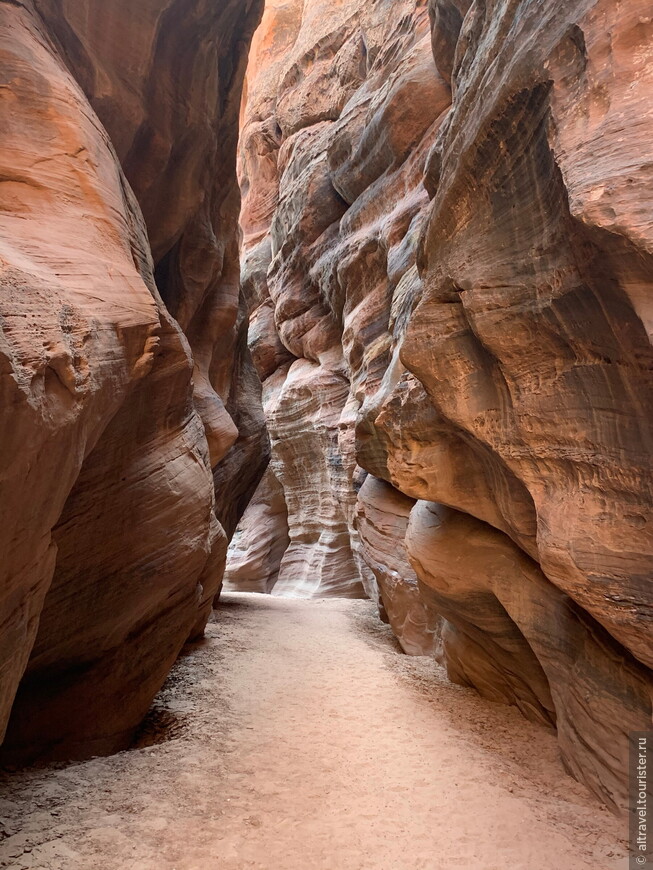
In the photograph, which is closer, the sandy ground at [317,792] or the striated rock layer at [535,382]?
the striated rock layer at [535,382]

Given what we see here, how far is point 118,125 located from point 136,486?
555 centimetres

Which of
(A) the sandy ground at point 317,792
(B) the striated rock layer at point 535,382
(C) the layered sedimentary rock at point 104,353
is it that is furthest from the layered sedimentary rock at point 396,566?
(C) the layered sedimentary rock at point 104,353

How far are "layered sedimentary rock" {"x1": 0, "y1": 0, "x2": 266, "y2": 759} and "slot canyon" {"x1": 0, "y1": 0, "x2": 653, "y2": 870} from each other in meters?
0.03

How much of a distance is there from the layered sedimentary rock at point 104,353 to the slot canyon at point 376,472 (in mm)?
33

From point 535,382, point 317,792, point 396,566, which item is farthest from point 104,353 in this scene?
point 396,566

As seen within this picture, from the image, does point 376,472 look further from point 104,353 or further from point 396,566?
Result: point 104,353

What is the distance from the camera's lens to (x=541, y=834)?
11.6 ft

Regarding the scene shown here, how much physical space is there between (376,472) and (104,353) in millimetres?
6734

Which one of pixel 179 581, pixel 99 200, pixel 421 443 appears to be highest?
pixel 99 200

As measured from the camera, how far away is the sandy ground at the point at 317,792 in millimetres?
3326

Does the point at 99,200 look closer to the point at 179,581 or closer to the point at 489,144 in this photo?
the point at 489,144

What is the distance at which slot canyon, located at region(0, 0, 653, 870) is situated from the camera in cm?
315

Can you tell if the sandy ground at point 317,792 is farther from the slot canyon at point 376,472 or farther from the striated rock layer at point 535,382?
the striated rock layer at point 535,382

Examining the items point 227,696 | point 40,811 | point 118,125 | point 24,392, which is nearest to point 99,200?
point 24,392
